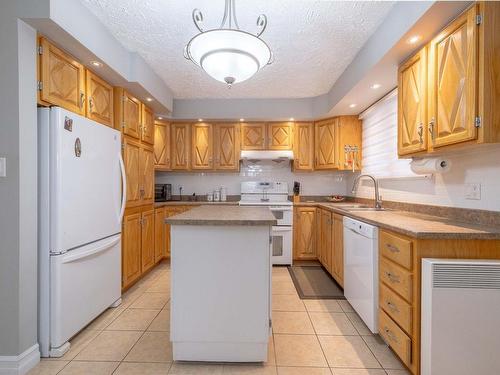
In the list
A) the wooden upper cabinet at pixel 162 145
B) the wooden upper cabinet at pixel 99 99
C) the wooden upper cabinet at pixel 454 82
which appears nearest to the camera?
the wooden upper cabinet at pixel 454 82

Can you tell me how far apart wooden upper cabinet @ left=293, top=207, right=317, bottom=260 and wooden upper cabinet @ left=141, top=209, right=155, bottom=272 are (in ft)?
6.80

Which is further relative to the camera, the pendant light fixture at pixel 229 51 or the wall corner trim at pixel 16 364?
the wall corner trim at pixel 16 364

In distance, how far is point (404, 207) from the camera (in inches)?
106

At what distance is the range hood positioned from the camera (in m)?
4.22

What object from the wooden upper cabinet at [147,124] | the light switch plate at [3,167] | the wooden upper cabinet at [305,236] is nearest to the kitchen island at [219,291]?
the light switch plate at [3,167]

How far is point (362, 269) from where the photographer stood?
2.21 metres

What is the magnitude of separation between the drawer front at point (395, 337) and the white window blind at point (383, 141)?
1.41 m

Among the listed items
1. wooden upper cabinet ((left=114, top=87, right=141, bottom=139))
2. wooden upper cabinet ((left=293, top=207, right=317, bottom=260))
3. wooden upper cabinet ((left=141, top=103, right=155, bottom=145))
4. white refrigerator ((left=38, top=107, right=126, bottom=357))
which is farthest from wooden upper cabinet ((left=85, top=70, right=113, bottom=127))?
wooden upper cabinet ((left=293, top=207, right=317, bottom=260))

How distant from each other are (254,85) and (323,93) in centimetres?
107

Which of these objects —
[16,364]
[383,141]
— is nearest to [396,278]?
[383,141]

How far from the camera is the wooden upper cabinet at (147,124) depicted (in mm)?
3326

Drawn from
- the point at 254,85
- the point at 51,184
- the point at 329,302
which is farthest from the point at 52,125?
the point at 329,302

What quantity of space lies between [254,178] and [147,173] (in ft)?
6.18

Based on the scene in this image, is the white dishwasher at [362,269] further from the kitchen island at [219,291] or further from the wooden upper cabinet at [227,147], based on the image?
the wooden upper cabinet at [227,147]
